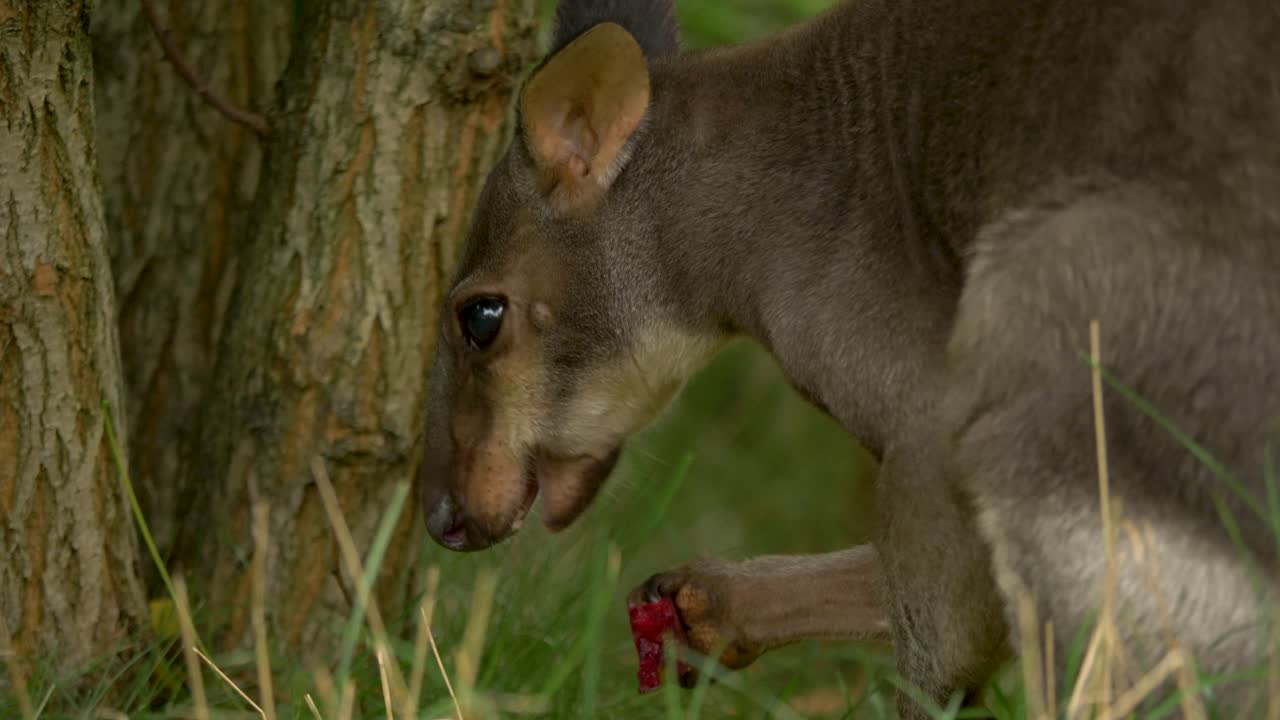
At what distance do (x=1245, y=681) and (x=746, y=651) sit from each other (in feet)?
4.57

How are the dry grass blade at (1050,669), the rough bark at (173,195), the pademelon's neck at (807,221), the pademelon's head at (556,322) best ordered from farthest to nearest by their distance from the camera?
the rough bark at (173,195) < the pademelon's head at (556,322) < the pademelon's neck at (807,221) < the dry grass blade at (1050,669)

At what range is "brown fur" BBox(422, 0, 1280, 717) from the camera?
3.48 meters

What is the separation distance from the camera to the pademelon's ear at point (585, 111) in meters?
4.34

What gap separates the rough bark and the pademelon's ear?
1200mm

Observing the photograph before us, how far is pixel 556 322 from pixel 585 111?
505mm

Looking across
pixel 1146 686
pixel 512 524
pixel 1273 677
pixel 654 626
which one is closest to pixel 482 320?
pixel 512 524

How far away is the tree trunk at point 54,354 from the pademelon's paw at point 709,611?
1.34 m

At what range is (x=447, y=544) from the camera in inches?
188

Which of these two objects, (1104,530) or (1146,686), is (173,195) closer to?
(1104,530)

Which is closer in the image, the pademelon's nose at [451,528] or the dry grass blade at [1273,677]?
the dry grass blade at [1273,677]

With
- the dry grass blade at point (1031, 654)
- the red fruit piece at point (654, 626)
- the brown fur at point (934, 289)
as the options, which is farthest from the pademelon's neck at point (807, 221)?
the red fruit piece at point (654, 626)

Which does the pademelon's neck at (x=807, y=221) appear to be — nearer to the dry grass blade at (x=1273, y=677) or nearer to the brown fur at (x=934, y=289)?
the brown fur at (x=934, y=289)

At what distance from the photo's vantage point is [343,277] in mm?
4812

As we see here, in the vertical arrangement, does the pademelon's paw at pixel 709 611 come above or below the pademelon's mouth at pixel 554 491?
below
